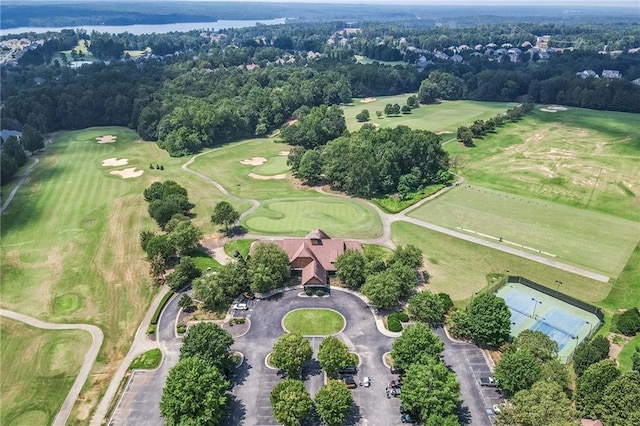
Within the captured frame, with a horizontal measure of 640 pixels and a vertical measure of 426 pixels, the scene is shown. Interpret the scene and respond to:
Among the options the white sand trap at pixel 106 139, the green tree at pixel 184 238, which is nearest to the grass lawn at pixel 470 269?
A: the green tree at pixel 184 238

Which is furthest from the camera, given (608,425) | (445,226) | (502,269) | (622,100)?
(622,100)

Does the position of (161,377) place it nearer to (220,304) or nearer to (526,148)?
(220,304)

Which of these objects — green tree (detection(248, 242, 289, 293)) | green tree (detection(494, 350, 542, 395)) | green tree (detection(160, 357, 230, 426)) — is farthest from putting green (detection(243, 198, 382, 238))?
green tree (detection(160, 357, 230, 426))

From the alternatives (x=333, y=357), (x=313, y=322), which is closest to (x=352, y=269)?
(x=313, y=322)

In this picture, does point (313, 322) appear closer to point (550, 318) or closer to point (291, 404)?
point (291, 404)

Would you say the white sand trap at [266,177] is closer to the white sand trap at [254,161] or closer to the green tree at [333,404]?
the white sand trap at [254,161]

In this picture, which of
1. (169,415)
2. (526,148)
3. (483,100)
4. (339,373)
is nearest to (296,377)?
(339,373)
